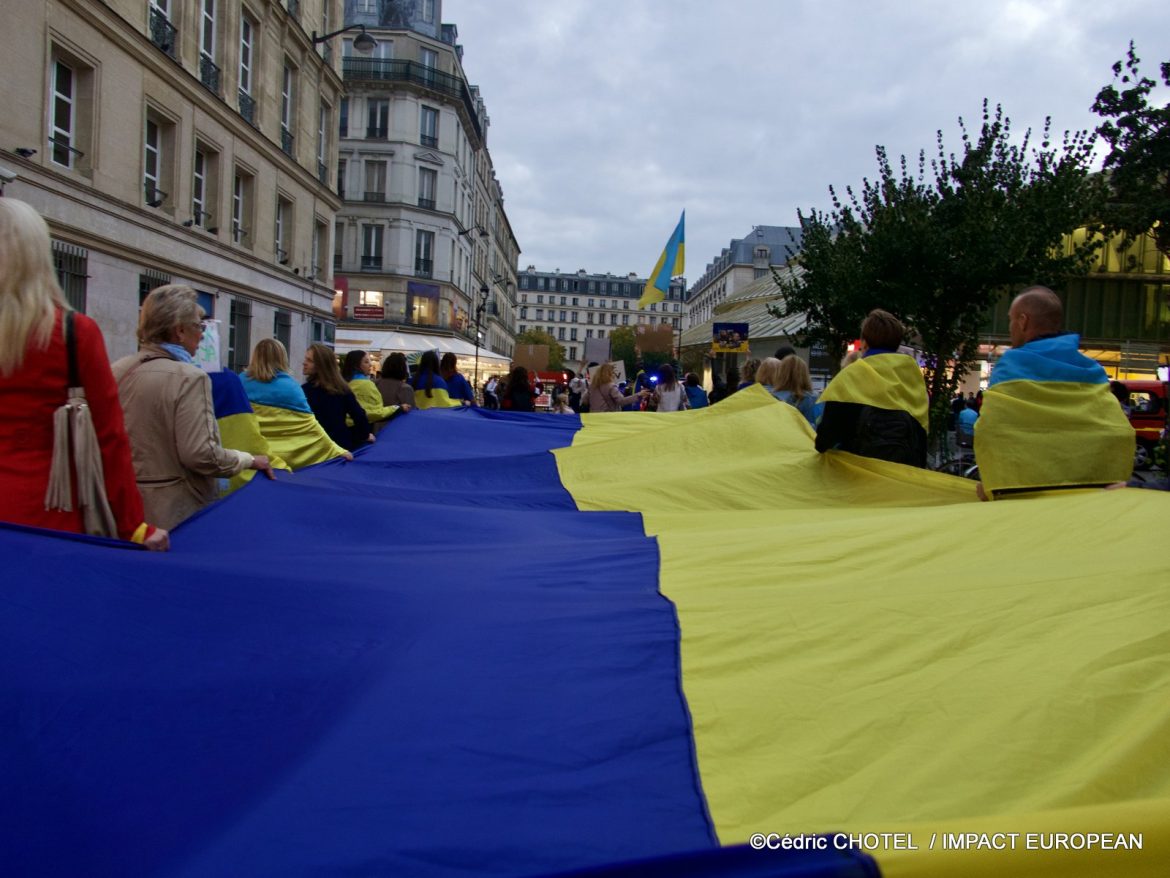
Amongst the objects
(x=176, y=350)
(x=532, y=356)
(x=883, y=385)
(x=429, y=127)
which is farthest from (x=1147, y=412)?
(x=429, y=127)

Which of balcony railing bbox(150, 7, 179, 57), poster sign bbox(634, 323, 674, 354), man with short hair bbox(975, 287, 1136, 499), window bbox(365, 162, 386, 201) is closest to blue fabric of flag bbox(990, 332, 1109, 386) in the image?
man with short hair bbox(975, 287, 1136, 499)

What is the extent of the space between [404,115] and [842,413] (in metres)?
56.3

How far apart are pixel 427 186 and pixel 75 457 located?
58186mm

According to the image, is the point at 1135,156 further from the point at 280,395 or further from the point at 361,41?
the point at 280,395

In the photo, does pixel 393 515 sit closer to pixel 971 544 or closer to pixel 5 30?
pixel 971 544

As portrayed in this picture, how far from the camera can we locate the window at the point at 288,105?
92.4 ft

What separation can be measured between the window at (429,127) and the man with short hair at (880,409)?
56227 mm

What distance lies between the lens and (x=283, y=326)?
2902 centimetres

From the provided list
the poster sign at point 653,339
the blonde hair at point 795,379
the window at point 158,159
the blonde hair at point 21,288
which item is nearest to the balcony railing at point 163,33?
the window at point 158,159

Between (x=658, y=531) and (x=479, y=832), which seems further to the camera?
(x=658, y=531)

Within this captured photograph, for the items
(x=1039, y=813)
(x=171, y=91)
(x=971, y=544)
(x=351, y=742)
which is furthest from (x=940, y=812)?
(x=171, y=91)

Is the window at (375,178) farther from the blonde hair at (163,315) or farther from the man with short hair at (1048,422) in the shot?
the man with short hair at (1048,422)

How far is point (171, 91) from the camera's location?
67.4 feet

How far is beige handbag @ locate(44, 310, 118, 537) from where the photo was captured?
298 centimetres
